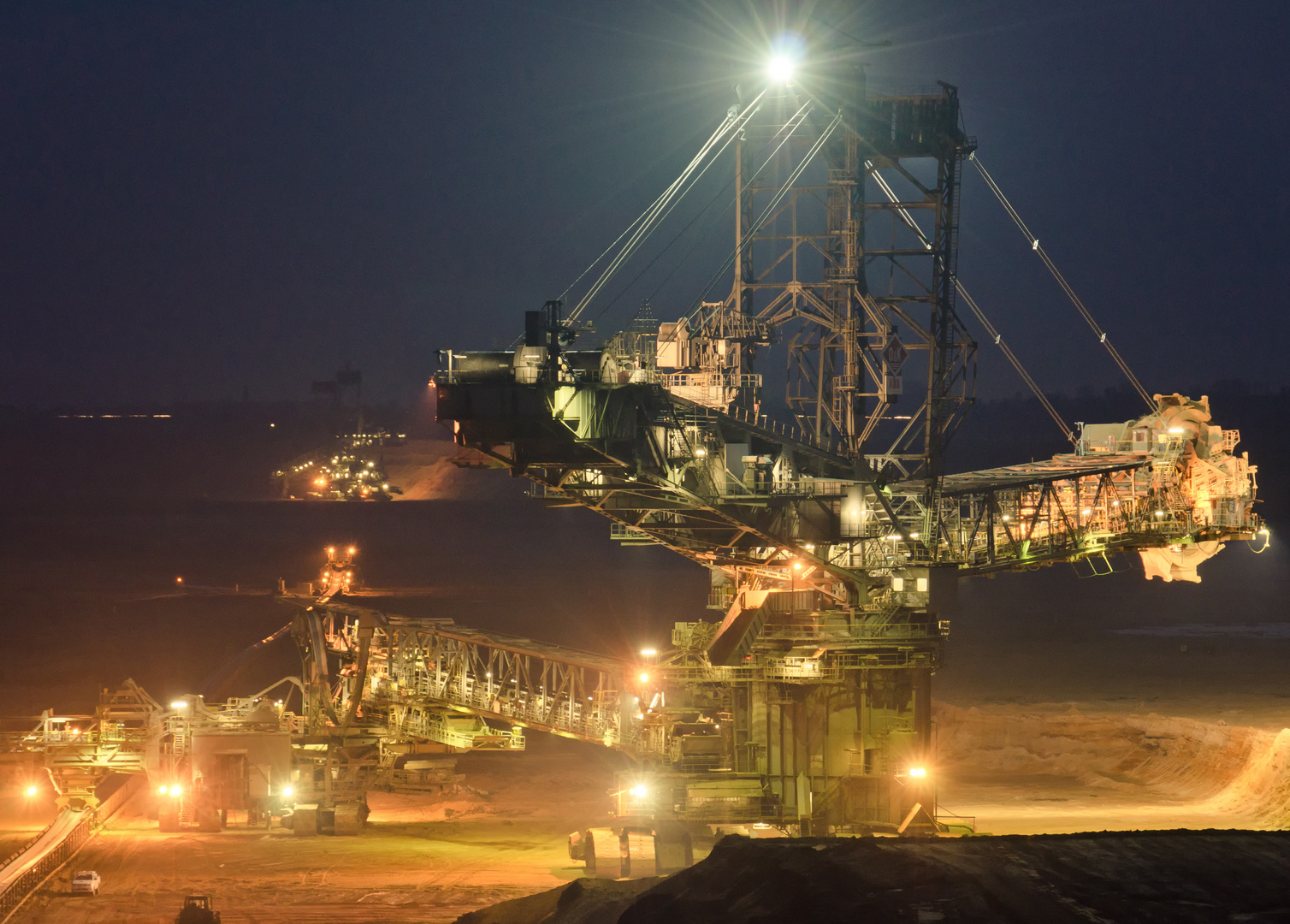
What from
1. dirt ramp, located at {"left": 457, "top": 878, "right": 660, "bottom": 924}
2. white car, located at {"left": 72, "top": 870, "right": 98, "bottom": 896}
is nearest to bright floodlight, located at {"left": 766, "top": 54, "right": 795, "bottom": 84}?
dirt ramp, located at {"left": 457, "top": 878, "right": 660, "bottom": 924}

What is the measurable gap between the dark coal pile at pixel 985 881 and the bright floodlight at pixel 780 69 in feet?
68.6

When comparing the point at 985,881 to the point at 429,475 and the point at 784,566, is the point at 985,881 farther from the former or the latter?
the point at 429,475

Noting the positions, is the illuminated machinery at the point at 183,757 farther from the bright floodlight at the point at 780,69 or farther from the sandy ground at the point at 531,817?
the bright floodlight at the point at 780,69

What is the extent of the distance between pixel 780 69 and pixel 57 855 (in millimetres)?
25942

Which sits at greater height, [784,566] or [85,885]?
[784,566]

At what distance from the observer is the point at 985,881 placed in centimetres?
1931

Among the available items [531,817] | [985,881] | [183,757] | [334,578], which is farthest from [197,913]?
[334,578]

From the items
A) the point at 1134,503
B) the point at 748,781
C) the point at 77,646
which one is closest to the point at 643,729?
the point at 748,781

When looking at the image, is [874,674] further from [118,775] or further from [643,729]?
[118,775]

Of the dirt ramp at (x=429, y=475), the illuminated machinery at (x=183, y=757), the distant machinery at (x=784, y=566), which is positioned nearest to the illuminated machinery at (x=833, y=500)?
the distant machinery at (x=784, y=566)

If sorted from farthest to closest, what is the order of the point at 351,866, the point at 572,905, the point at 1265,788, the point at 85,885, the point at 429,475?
the point at 429,475 < the point at 1265,788 < the point at 351,866 < the point at 85,885 < the point at 572,905

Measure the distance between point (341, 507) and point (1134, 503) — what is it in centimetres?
10208

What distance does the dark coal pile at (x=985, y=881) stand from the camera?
733 inches

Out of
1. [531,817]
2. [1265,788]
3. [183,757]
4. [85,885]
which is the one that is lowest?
[85,885]
